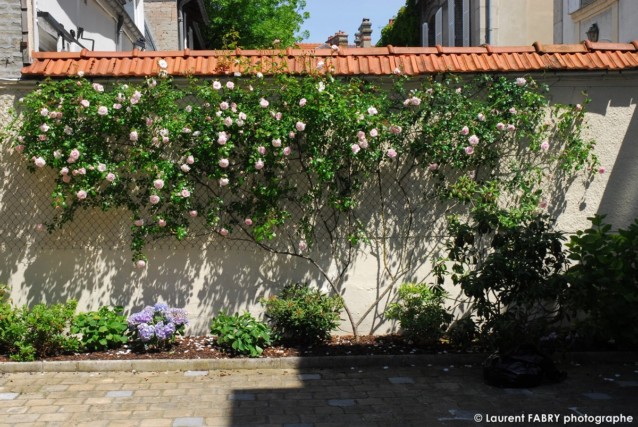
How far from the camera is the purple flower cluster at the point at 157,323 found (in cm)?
727

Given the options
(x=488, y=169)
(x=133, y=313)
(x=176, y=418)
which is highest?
(x=488, y=169)

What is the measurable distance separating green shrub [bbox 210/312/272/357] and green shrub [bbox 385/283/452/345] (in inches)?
54.7

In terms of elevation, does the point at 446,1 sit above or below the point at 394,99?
above

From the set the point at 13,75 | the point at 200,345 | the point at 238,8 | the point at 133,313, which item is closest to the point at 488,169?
the point at 200,345

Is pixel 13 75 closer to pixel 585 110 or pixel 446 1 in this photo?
pixel 585 110

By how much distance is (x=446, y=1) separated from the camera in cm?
2045

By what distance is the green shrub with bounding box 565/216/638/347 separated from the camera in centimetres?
702

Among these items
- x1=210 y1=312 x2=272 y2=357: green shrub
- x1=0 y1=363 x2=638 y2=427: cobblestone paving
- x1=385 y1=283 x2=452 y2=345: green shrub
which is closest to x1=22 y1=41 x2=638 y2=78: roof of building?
x1=385 y1=283 x2=452 y2=345: green shrub

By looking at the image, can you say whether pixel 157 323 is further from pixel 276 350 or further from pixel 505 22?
pixel 505 22

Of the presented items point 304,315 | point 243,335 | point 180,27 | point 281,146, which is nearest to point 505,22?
point 180,27

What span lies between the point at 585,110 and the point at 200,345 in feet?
15.9

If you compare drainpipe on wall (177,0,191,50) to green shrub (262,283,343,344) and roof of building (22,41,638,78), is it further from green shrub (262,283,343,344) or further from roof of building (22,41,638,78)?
green shrub (262,283,343,344)

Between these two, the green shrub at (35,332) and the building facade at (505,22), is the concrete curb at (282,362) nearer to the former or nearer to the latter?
the green shrub at (35,332)

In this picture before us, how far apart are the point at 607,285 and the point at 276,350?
3.31 m
